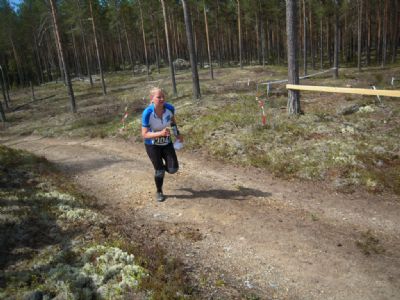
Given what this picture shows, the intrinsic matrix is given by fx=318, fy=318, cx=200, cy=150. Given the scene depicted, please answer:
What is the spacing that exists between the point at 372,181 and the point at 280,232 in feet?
12.2

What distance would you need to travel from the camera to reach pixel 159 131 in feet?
24.8

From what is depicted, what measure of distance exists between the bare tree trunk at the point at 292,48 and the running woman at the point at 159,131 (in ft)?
26.5

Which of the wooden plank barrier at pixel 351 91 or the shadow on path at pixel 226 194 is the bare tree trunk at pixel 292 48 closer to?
the wooden plank barrier at pixel 351 91

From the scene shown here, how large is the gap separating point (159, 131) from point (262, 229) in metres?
3.23

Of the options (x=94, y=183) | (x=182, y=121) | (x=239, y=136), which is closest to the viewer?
(x=94, y=183)

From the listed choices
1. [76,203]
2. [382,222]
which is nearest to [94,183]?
[76,203]

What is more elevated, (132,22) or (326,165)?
(132,22)

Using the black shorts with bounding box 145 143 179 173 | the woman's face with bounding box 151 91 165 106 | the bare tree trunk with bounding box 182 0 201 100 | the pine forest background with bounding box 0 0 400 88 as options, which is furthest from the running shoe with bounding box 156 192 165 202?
the pine forest background with bounding box 0 0 400 88

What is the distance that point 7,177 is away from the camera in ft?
33.1

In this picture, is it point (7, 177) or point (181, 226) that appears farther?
point (7, 177)

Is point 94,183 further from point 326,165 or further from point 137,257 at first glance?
point 326,165

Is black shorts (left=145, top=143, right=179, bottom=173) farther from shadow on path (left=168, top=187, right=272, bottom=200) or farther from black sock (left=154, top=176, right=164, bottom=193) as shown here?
shadow on path (left=168, top=187, right=272, bottom=200)

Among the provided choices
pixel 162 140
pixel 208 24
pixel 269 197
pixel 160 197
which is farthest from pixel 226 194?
pixel 208 24

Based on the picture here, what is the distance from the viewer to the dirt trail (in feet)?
16.5
